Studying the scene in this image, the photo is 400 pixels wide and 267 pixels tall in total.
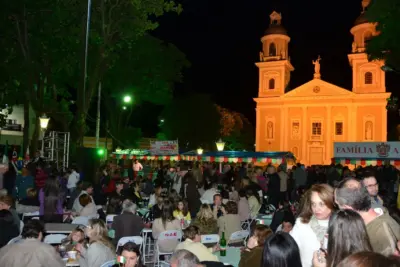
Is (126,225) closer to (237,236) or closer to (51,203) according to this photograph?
(237,236)

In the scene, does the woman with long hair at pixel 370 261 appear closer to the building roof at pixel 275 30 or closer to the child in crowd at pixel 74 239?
the child in crowd at pixel 74 239

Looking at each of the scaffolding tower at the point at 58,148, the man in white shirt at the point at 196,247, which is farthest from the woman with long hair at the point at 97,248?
the scaffolding tower at the point at 58,148

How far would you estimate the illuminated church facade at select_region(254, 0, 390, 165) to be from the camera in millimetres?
45753

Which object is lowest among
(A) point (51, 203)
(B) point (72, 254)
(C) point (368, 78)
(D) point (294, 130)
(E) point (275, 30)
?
(B) point (72, 254)

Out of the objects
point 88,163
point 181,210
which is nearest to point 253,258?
point 181,210

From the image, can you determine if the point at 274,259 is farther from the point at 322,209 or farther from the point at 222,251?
the point at 222,251

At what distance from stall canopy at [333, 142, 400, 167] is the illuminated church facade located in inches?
1045

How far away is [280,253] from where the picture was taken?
121 inches

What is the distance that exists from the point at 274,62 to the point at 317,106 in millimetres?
7319

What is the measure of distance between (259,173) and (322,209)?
12100 mm

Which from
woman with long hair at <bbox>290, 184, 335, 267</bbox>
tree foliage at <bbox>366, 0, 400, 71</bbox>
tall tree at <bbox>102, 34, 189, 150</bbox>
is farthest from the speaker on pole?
tall tree at <bbox>102, 34, 189, 150</bbox>

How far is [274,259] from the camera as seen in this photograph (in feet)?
10.1

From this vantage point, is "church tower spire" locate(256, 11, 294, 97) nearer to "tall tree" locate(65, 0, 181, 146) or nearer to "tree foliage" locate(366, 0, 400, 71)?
"tall tree" locate(65, 0, 181, 146)

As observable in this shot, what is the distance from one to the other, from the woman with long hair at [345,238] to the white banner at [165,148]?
2171 centimetres
